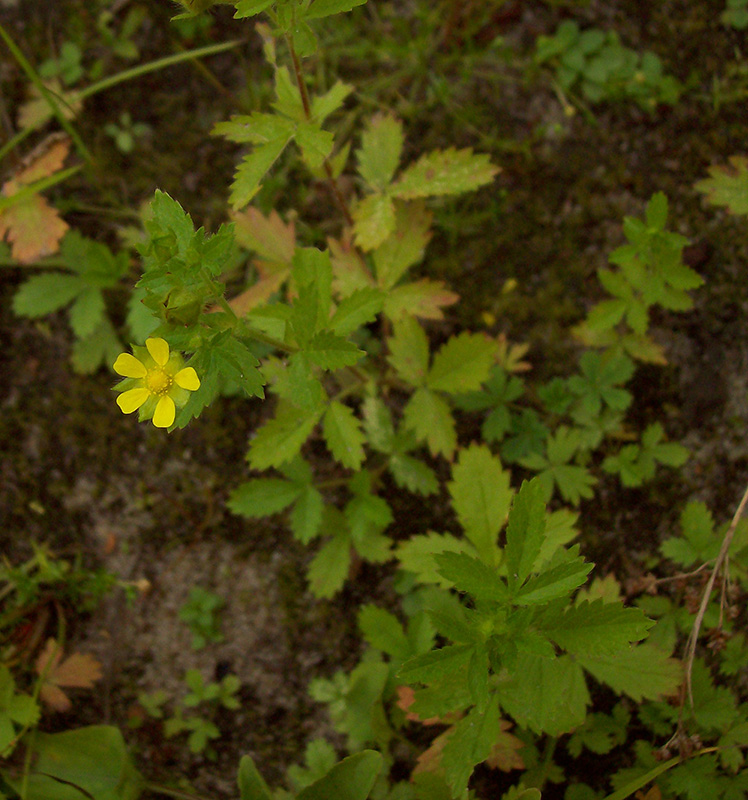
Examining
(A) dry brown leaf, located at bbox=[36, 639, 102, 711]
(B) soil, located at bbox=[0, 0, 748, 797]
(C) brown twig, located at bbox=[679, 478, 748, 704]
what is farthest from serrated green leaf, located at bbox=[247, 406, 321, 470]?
(C) brown twig, located at bbox=[679, 478, 748, 704]

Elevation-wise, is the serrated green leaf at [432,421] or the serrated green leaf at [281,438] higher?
the serrated green leaf at [281,438]

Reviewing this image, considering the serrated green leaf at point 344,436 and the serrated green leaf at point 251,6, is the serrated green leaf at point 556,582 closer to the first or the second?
the serrated green leaf at point 344,436

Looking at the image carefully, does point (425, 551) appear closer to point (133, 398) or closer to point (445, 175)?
point (133, 398)

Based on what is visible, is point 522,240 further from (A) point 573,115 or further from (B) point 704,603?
(B) point 704,603

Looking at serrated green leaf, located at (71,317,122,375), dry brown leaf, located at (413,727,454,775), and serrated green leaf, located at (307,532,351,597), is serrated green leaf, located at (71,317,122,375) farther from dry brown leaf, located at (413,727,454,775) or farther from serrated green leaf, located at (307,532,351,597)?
dry brown leaf, located at (413,727,454,775)

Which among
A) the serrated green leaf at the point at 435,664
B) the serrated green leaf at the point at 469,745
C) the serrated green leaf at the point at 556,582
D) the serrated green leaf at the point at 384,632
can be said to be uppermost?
the serrated green leaf at the point at 556,582

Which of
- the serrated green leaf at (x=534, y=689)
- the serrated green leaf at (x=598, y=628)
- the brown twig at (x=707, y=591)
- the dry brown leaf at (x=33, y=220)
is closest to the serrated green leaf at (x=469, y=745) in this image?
the serrated green leaf at (x=534, y=689)
